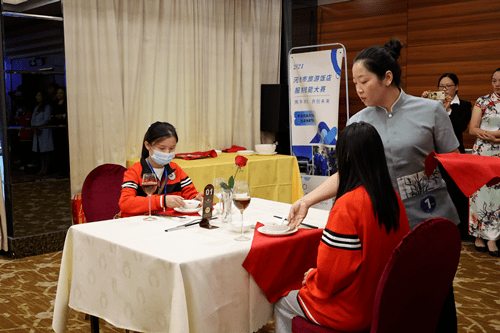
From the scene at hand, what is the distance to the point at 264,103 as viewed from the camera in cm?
632

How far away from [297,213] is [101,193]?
Result: 1.47 m

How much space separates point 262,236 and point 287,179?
3769 mm

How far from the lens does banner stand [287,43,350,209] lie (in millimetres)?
5520

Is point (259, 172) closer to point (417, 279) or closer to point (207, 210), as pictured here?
point (207, 210)

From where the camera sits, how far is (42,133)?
14.3ft

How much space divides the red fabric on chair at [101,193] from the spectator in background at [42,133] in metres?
1.62

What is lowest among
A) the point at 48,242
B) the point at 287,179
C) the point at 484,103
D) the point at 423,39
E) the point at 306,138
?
the point at 48,242

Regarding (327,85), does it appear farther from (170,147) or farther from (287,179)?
(170,147)

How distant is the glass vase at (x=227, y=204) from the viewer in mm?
2249

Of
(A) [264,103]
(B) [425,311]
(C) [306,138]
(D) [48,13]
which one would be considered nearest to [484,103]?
(C) [306,138]

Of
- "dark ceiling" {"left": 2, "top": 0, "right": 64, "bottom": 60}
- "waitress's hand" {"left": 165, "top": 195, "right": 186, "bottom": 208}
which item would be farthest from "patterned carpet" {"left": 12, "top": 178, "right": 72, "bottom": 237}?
"waitress's hand" {"left": 165, "top": 195, "right": 186, "bottom": 208}

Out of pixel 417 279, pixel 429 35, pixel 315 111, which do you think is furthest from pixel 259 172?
pixel 417 279

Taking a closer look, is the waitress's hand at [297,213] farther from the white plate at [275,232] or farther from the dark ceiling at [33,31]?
the dark ceiling at [33,31]

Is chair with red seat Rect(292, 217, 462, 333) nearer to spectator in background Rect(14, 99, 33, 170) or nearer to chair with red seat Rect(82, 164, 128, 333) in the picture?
chair with red seat Rect(82, 164, 128, 333)
